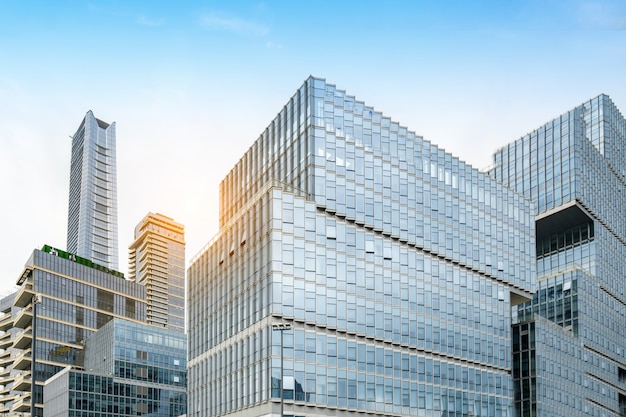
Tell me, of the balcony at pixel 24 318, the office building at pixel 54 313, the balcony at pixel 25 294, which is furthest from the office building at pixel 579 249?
the balcony at pixel 24 318

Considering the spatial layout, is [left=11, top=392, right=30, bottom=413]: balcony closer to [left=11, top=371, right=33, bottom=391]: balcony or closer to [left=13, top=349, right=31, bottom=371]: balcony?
[left=11, top=371, right=33, bottom=391]: balcony

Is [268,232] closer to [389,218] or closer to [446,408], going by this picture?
[389,218]

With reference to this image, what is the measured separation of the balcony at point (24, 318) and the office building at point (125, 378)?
682 inches

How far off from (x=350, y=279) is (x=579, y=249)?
75587 mm

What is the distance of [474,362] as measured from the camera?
359ft

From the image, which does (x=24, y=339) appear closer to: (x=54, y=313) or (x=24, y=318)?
(x=24, y=318)

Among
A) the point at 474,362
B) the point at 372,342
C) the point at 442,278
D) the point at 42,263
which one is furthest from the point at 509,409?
the point at 42,263

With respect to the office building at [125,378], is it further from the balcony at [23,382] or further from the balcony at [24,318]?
the balcony at [23,382]

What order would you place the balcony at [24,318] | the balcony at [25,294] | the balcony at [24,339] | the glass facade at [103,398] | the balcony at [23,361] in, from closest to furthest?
the glass facade at [103,398] → the balcony at [25,294] → the balcony at [24,318] → the balcony at [23,361] → the balcony at [24,339]

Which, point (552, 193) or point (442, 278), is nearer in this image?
point (442, 278)

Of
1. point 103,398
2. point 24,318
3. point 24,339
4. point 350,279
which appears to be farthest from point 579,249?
point 24,318

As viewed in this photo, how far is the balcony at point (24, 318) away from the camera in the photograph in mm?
187875

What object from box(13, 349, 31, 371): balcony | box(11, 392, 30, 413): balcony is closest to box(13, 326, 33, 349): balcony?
box(13, 349, 31, 371): balcony

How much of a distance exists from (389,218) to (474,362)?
24.4 m
